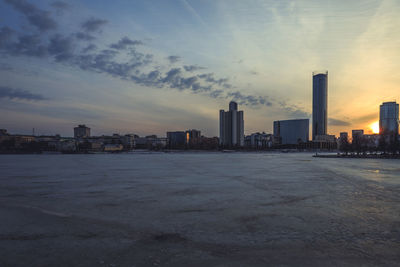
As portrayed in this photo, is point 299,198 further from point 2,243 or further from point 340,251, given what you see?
point 2,243

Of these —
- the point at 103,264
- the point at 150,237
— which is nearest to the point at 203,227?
the point at 150,237

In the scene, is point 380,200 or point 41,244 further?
point 380,200

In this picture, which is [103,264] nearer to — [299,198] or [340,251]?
[340,251]

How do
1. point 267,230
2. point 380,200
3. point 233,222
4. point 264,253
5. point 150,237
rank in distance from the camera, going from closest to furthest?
point 264,253, point 150,237, point 267,230, point 233,222, point 380,200

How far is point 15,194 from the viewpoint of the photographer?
16.3 m

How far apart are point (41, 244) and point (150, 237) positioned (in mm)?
3182

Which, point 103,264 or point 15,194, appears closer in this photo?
point 103,264

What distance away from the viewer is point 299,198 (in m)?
14.8

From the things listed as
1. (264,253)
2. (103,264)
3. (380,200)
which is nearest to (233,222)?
(264,253)

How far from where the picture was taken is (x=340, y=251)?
718 centimetres

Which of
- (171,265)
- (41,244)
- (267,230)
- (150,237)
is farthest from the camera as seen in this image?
(267,230)

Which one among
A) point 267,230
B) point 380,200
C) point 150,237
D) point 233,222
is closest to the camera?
point 150,237

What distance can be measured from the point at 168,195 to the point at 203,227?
6772 mm

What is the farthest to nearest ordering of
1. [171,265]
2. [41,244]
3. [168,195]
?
[168,195]
[41,244]
[171,265]
